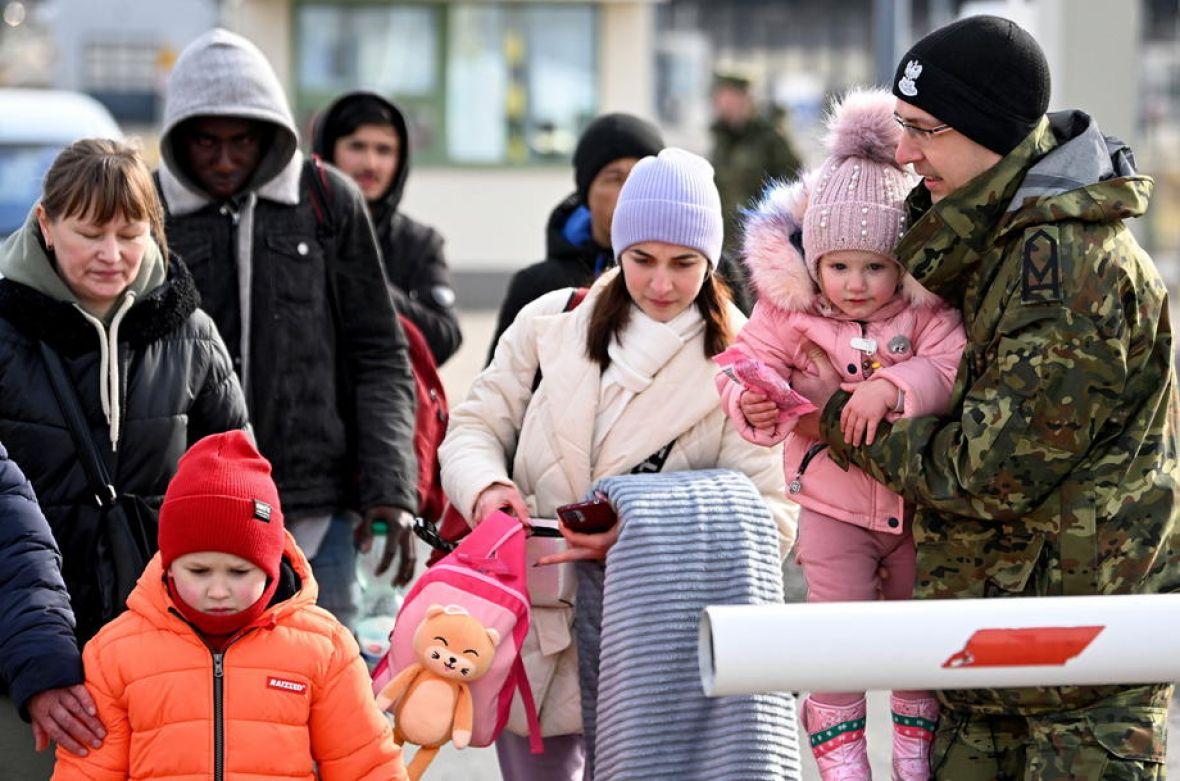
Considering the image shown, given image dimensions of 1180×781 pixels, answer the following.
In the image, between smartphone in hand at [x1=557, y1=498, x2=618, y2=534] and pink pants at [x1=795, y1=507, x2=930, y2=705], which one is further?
smartphone in hand at [x1=557, y1=498, x2=618, y2=534]

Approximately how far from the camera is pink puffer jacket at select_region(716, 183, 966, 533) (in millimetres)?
3691

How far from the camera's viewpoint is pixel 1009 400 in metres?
3.43

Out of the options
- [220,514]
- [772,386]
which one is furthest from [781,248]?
[220,514]

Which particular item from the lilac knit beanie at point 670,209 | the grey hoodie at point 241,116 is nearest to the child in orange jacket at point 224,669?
the lilac knit beanie at point 670,209

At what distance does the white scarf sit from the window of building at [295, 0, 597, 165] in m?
15.4

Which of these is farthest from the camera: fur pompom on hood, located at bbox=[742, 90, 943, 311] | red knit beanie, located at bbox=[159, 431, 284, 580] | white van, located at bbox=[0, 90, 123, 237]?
white van, located at bbox=[0, 90, 123, 237]

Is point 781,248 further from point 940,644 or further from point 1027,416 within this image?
point 940,644

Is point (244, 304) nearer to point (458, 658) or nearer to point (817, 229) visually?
point (458, 658)

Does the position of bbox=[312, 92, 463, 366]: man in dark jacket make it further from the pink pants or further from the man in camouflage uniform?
the man in camouflage uniform

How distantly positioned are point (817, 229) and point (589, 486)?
0.80 meters

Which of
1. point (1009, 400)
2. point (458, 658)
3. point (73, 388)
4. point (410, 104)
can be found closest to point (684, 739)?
point (458, 658)

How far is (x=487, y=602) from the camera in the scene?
400 centimetres

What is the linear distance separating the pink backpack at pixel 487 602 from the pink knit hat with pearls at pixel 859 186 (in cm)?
83

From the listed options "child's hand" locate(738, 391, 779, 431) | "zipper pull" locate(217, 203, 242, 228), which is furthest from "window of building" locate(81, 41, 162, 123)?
"child's hand" locate(738, 391, 779, 431)
